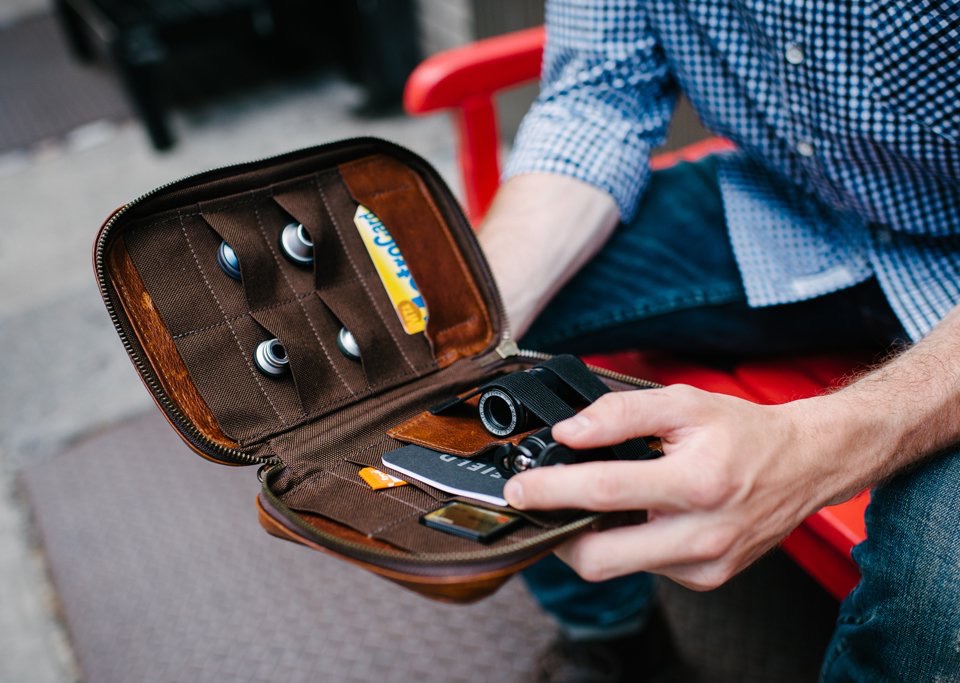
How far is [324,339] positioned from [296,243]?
0.10 metres

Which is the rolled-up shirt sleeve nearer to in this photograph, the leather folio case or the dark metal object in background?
the leather folio case

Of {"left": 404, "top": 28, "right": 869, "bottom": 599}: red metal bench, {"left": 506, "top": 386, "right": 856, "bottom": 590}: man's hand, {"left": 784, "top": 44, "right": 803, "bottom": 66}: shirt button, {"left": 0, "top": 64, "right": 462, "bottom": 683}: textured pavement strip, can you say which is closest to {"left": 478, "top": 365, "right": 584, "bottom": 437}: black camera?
{"left": 506, "top": 386, "right": 856, "bottom": 590}: man's hand

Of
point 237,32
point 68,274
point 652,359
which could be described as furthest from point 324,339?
A: point 237,32

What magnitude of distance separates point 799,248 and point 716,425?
1.64 feet

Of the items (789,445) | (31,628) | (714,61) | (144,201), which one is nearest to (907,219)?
(714,61)

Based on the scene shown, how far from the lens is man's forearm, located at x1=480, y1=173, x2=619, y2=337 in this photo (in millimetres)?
887

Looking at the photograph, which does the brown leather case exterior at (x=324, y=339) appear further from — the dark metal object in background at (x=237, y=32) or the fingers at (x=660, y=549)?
the dark metal object in background at (x=237, y=32)

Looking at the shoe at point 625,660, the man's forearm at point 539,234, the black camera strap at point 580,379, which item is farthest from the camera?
the shoe at point 625,660

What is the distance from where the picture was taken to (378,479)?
0.65 m

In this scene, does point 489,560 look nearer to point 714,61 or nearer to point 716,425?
point 716,425

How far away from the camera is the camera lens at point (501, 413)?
0.65 m

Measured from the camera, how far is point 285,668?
1.18 metres

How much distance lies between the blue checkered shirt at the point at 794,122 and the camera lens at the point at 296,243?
327 mm

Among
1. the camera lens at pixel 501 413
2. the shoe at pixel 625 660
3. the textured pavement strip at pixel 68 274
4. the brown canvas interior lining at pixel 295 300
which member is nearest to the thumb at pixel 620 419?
the camera lens at pixel 501 413
